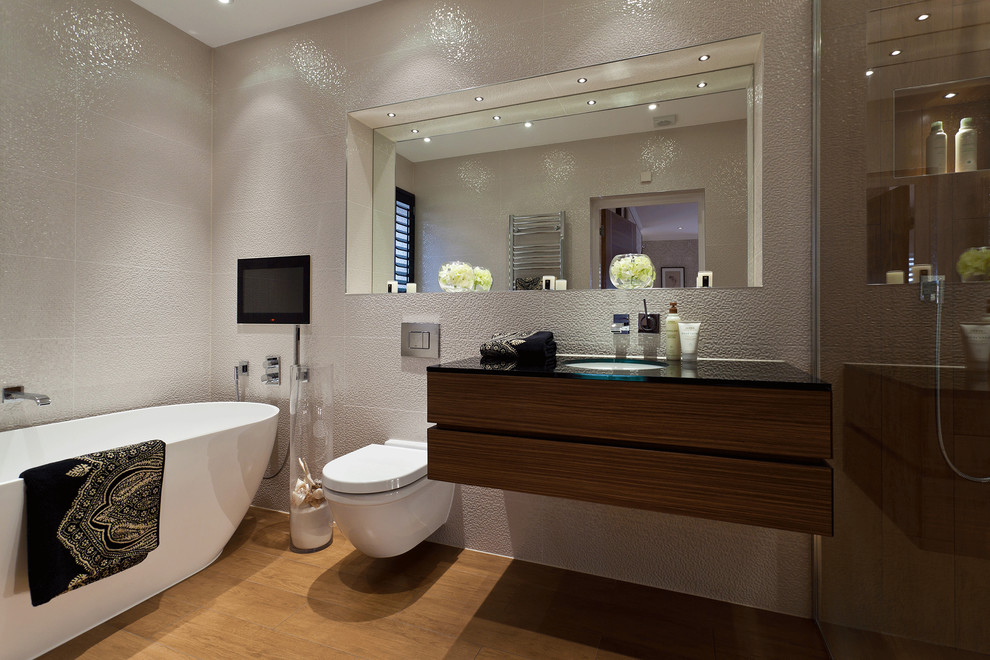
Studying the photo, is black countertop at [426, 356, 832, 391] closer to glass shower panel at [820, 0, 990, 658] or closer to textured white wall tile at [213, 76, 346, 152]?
glass shower panel at [820, 0, 990, 658]

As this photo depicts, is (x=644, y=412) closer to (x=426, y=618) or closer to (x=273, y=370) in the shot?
(x=426, y=618)

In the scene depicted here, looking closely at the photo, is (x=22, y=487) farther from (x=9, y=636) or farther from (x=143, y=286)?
(x=143, y=286)

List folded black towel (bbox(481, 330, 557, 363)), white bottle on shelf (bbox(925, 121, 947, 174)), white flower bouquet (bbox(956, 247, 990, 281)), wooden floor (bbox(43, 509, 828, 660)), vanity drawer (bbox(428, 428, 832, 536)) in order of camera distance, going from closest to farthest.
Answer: white flower bouquet (bbox(956, 247, 990, 281)) < white bottle on shelf (bbox(925, 121, 947, 174)) < vanity drawer (bbox(428, 428, 832, 536)) < wooden floor (bbox(43, 509, 828, 660)) < folded black towel (bbox(481, 330, 557, 363))

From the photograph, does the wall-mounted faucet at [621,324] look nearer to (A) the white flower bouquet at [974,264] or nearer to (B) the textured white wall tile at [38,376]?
(A) the white flower bouquet at [974,264]

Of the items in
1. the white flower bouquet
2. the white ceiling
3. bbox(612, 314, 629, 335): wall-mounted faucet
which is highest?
the white ceiling

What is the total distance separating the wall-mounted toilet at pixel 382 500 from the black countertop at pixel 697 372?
51cm

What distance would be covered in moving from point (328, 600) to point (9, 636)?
904mm

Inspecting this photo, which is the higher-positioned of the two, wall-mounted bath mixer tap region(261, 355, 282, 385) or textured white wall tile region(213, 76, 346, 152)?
textured white wall tile region(213, 76, 346, 152)

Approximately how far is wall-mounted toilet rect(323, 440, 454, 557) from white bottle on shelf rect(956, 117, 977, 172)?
68.3 inches

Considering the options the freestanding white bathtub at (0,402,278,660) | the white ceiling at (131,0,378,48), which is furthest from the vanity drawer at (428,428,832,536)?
the white ceiling at (131,0,378,48)

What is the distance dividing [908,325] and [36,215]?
3022 mm

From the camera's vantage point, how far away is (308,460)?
2.29 m

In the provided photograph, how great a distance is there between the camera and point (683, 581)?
1.89 metres

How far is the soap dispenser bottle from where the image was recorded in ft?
5.92
